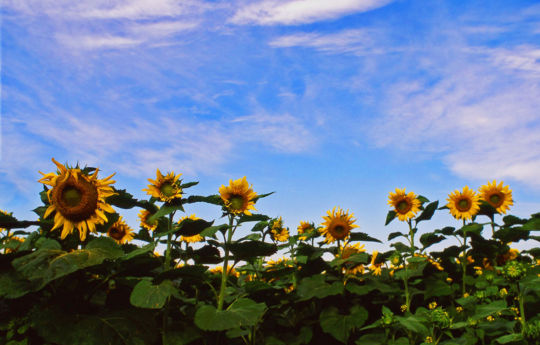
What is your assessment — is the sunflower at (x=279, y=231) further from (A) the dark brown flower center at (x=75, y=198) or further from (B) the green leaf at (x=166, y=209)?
(A) the dark brown flower center at (x=75, y=198)

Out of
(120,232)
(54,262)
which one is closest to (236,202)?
(54,262)

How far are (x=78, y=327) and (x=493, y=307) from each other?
118 inches

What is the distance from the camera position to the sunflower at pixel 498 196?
22.5 feet

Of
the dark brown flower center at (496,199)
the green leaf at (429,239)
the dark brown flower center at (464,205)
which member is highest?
the dark brown flower center at (496,199)

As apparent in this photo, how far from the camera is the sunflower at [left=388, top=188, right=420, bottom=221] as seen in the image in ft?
20.9

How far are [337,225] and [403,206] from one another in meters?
1.43

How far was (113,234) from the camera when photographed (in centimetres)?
560

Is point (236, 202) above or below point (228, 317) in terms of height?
above

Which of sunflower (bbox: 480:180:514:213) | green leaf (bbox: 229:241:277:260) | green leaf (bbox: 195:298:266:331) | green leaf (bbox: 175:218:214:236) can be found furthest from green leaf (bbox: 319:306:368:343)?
sunflower (bbox: 480:180:514:213)

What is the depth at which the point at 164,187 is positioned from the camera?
393cm

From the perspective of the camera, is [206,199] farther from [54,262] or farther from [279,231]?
[279,231]

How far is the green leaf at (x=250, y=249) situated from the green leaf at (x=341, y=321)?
1206mm

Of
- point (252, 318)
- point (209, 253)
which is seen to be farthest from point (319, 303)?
point (252, 318)

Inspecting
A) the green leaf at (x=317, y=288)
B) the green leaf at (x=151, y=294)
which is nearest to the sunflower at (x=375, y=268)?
the green leaf at (x=317, y=288)
